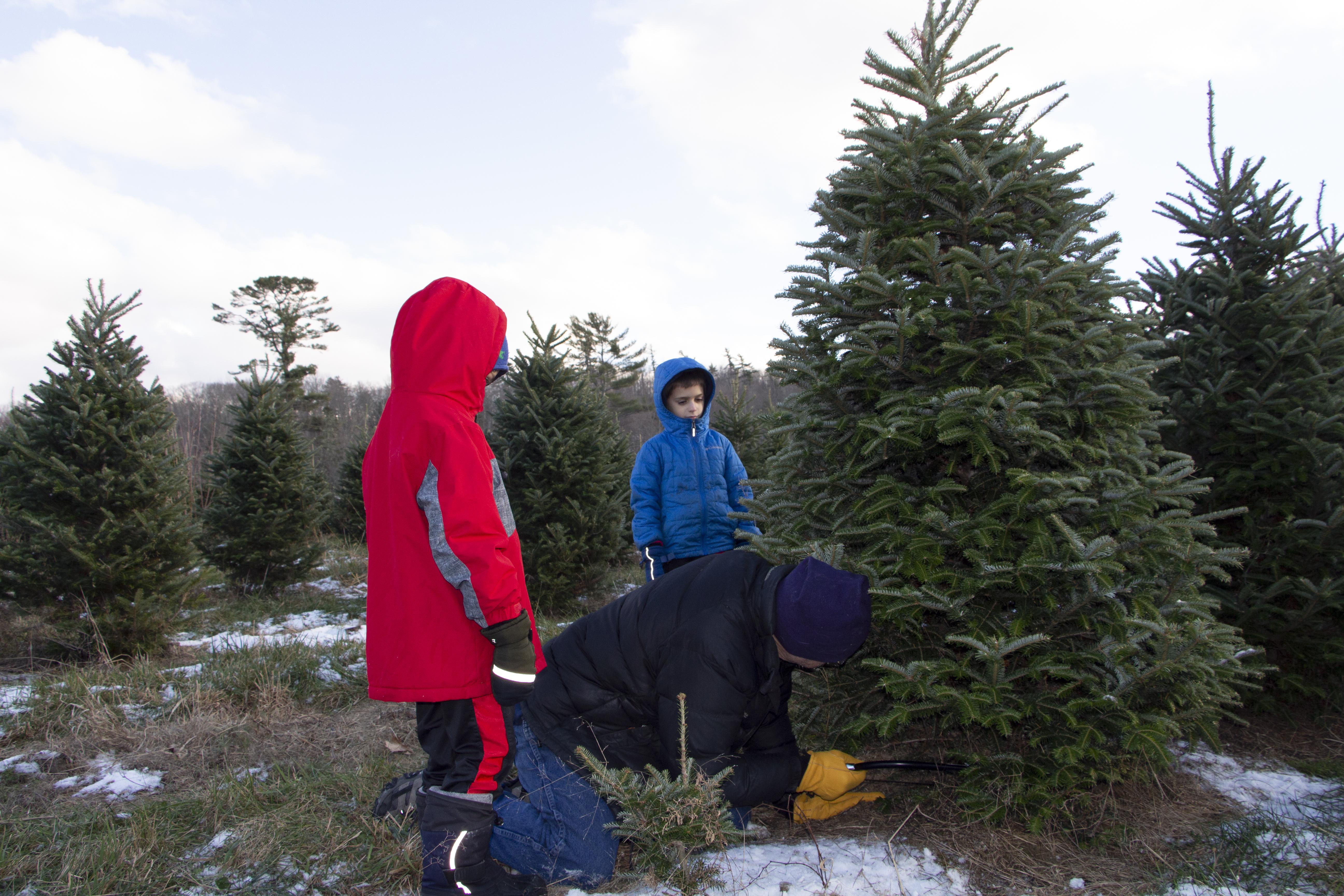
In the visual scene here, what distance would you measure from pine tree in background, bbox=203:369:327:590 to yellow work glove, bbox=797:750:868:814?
814 cm

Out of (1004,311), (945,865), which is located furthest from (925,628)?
(1004,311)

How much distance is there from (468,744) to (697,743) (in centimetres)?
82

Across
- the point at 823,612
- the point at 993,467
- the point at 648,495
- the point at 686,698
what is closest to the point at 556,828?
the point at 686,698

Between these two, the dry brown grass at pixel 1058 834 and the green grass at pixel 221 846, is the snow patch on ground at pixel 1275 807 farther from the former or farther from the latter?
the green grass at pixel 221 846

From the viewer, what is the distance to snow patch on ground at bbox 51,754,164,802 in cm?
335

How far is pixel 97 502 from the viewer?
19.0 ft

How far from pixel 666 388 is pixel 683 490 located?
2.29 feet

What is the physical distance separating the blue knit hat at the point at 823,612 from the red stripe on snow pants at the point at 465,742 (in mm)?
1073

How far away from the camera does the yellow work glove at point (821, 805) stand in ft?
9.12

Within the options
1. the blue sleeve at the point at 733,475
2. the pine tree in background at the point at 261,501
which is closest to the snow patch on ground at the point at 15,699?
the pine tree in background at the point at 261,501

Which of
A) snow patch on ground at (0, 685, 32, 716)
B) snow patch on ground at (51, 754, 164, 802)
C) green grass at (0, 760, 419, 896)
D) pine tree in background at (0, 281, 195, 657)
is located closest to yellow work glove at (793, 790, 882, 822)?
green grass at (0, 760, 419, 896)

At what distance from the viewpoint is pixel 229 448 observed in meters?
9.16

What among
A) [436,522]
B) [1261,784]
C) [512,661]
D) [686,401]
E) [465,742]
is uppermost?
[686,401]

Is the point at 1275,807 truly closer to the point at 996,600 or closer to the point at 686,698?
the point at 996,600
